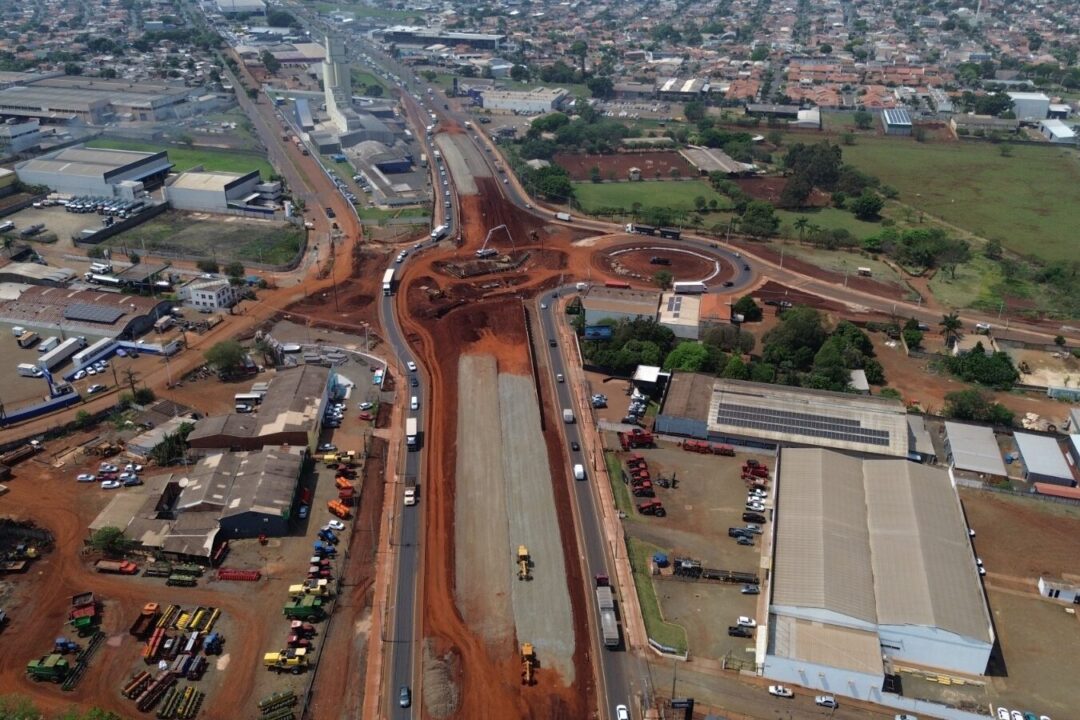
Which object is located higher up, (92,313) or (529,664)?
(92,313)

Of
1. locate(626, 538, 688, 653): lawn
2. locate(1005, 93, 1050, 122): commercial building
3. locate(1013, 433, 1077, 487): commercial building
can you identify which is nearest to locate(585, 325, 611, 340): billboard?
locate(626, 538, 688, 653): lawn

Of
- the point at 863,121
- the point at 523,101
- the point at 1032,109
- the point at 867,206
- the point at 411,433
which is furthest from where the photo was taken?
the point at 1032,109

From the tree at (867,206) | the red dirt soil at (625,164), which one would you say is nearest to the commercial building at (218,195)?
the red dirt soil at (625,164)

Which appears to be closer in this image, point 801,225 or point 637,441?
point 637,441

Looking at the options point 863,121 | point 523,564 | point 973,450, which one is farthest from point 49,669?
point 863,121

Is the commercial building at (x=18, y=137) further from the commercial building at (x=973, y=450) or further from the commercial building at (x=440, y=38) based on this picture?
the commercial building at (x=973, y=450)

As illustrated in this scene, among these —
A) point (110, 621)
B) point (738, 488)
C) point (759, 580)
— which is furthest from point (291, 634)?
point (738, 488)

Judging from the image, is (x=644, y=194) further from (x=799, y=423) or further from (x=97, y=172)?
(x=97, y=172)
